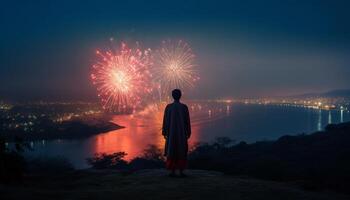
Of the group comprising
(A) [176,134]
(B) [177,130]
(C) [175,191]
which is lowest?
(C) [175,191]

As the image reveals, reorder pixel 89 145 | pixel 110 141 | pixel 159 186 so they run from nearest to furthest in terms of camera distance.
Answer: pixel 159 186, pixel 89 145, pixel 110 141

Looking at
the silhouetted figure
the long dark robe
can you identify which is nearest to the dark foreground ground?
the silhouetted figure

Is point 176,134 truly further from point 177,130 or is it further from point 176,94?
point 176,94

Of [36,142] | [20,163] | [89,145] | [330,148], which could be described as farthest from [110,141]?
[20,163]

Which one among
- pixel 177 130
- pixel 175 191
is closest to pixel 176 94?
pixel 177 130

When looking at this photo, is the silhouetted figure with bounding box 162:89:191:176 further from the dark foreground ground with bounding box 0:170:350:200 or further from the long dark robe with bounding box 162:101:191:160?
the dark foreground ground with bounding box 0:170:350:200

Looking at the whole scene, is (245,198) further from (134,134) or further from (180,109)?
(134,134)

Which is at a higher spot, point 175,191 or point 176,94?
point 176,94
